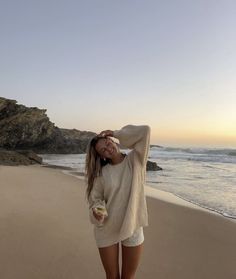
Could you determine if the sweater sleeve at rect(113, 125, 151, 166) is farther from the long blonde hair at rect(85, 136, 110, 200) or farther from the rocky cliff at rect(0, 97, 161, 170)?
the rocky cliff at rect(0, 97, 161, 170)

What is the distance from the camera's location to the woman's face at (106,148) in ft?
10.6

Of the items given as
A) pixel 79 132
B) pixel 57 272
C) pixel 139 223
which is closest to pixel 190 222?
pixel 57 272

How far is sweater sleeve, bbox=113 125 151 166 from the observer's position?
3271mm

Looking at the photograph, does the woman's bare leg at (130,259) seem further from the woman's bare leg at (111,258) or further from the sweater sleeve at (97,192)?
the sweater sleeve at (97,192)

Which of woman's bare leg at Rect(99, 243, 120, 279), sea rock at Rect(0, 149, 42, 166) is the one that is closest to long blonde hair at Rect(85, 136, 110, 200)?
woman's bare leg at Rect(99, 243, 120, 279)

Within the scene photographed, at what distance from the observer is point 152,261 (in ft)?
15.6

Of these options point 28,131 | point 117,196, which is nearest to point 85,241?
point 117,196

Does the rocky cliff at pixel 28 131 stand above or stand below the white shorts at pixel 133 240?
above

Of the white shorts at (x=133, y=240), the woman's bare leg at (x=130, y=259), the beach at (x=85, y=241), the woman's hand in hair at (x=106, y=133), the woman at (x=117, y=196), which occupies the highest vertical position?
the woman's hand in hair at (x=106, y=133)

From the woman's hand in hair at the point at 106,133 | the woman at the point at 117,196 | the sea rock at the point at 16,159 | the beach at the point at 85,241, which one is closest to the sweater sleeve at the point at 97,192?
the woman at the point at 117,196

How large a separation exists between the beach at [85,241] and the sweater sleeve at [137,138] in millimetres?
1836

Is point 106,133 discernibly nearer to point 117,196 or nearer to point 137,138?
point 137,138

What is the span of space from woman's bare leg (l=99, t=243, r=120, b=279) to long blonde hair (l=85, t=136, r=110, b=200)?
1.66 ft

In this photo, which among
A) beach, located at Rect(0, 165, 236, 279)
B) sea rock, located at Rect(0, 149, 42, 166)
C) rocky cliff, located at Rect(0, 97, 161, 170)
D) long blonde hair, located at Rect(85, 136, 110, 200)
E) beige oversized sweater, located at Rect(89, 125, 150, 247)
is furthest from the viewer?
rocky cliff, located at Rect(0, 97, 161, 170)
